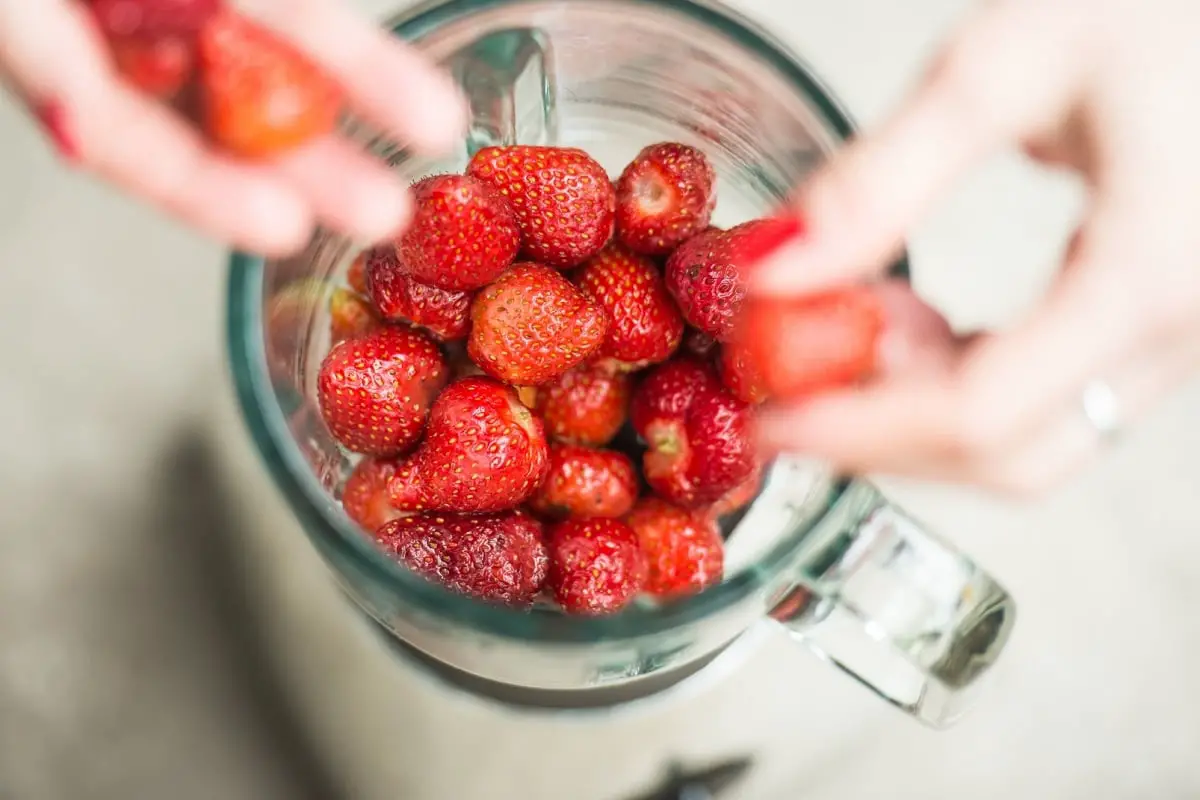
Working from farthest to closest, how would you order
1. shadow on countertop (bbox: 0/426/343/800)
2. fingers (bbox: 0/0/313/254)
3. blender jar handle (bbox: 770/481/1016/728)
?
shadow on countertop (bbox: 0/426/343/800) → blender jar handle (bbox: 770/481/1016/728) → fingers (bbox: 0/0/313/254)

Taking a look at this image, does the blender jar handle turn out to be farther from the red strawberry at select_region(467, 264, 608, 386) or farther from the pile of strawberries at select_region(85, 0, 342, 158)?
the pile of strawberries at select_region(85, 0, 342, 158)

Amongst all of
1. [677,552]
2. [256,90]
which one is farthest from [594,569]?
[256,90]

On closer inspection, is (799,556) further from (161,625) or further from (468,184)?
(161,625)

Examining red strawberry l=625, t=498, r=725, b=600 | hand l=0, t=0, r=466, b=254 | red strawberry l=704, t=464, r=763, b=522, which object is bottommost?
red strawberry l=625, t=498, r=725, b=600

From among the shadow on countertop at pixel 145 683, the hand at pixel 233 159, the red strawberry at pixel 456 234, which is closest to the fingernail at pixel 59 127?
the hand at pixel 233 159

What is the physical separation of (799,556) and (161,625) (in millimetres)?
445

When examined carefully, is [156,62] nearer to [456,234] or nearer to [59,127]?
[59,127]

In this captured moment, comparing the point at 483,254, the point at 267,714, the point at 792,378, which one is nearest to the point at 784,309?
the point at 792,378

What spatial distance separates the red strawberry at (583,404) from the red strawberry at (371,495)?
9 centimetres

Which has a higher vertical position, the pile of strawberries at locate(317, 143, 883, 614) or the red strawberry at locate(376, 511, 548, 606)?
the pile of strawberries at locate(317, 143, 883, 614)

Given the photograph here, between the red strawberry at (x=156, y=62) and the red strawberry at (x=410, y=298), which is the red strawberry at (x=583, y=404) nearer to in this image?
the red strawberry at (x=410, y=298)

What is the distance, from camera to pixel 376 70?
0.37 meters

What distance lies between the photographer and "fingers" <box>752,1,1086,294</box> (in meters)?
0.36

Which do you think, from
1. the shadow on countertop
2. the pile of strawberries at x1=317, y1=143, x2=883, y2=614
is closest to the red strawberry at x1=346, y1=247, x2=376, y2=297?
the pile of strawberries at x1=317, y1=143, x2=883, y2=614
